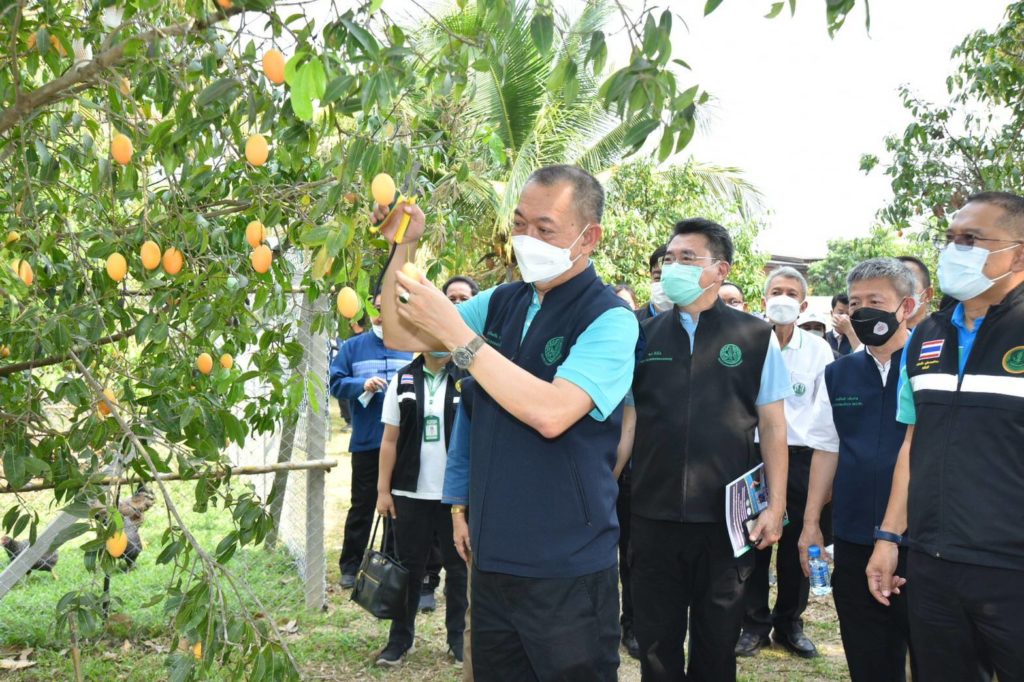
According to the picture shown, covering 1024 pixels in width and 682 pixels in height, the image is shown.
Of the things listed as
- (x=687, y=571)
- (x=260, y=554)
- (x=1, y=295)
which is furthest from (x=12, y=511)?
(x=260, y=554)

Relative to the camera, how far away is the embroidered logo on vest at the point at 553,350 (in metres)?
2.73

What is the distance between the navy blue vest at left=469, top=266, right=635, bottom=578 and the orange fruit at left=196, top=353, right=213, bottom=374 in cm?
80

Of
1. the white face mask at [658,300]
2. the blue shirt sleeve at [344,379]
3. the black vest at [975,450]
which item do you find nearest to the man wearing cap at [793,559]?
the white face mask at [658,300]

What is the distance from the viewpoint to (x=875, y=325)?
157 inches

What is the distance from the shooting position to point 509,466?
269cm

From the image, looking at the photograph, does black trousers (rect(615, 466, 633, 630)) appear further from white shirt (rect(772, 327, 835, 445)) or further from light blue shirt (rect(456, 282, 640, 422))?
light blue shirt (rect(456, 282, 640, 422))

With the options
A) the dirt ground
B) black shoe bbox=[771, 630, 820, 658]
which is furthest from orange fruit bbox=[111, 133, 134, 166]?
black shoe bbox=[771, 630, 820, 658]

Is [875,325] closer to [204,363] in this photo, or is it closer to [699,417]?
[699,417]

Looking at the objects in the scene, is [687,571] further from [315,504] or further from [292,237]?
[315,504]

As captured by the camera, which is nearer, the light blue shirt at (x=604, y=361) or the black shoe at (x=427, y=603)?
the light blue shirt at (x=604, y=361)

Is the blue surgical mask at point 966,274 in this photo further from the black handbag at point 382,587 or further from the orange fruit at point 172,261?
the black handbag at point 382,587

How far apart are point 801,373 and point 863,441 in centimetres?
169

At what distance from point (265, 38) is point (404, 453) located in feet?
11.4

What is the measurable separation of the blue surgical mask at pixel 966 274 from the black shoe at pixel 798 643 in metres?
3.05
